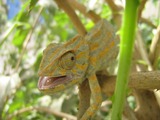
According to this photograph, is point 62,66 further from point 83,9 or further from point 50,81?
point 83,9

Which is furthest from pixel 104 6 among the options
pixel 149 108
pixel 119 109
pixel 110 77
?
pixel 119 109

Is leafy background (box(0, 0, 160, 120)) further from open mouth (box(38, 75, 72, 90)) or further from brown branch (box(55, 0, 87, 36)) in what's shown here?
open mouth (box(38, 75, 72, 90))

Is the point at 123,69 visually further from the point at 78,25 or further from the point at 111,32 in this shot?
the point at 78,25

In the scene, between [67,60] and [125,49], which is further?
[67,60]

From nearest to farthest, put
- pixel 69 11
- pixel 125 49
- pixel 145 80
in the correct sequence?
pixel 125 49, pixel 145 80, pixel 69 11

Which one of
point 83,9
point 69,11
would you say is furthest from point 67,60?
point 83,9

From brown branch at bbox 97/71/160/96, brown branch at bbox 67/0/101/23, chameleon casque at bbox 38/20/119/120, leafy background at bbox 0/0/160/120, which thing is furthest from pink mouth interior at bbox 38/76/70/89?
brown branch at bbox 67/0/101/23

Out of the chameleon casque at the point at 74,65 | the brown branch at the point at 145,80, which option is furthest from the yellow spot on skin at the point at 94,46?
the brown branch at the point at 145,80

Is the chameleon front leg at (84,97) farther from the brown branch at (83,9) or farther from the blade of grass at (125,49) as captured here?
the brown branch at (83,9)
